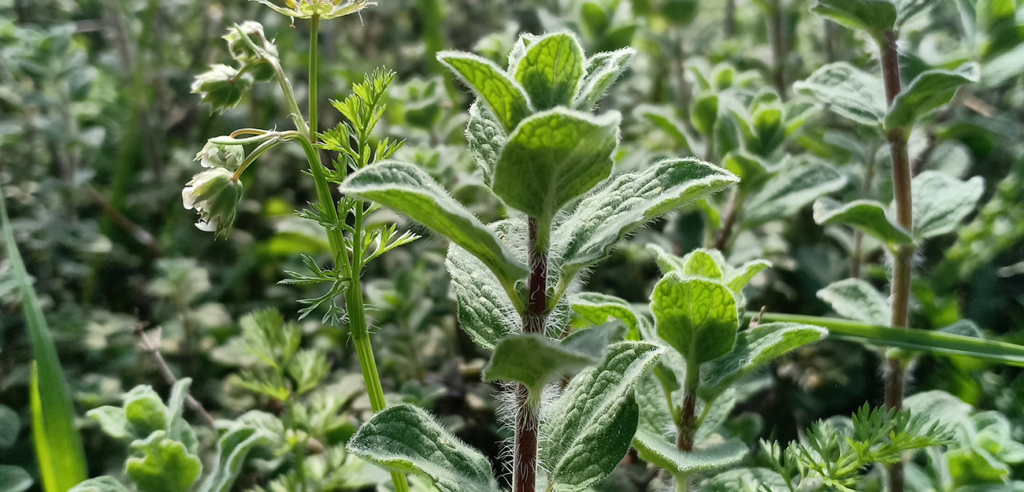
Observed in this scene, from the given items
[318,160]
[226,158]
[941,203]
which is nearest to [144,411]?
[226,158]

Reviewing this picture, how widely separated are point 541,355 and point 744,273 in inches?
19.7

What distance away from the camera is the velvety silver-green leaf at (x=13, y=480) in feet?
4.75

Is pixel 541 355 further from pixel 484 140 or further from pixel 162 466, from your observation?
pixel 162 466

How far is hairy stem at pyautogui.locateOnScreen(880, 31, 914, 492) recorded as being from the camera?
153 cm

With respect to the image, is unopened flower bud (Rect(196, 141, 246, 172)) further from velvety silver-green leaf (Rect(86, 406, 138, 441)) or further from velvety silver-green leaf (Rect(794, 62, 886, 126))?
velvety silver-green leaf (Rect(794, 62, 886, 126))

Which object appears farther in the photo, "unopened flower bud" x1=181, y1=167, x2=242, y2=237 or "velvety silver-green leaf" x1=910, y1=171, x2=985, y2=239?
"velvety silver-green leaf" x1=910, y1=171, x2=985, y2=239

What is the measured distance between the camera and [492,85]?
92 centimetres

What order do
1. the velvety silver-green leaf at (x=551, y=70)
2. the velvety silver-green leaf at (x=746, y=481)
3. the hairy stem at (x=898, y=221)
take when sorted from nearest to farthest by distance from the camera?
1. the velvety silver-green leaf at (x=551, y=70)
2. the velvety silver-green leaf at (x=746, y=481)
3. the hairy stem at (x=898, y=221)

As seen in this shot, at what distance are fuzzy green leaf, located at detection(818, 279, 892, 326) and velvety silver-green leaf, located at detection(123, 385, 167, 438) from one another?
1435mm

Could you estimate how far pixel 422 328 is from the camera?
2.28 metres

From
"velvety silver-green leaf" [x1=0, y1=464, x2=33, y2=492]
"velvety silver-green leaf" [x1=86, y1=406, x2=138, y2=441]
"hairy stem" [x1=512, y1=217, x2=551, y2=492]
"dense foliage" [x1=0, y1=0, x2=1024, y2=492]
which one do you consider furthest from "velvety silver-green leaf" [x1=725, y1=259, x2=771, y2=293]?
"velvety silver-green leaf" [x1=0, y1=464, x2=33, y2=492]

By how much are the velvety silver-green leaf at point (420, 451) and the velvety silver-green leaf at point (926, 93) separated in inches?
42.6

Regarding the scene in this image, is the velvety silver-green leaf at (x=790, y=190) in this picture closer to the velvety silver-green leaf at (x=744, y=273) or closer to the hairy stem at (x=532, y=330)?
the velvety silver-green leaf at (x=744, y=273)

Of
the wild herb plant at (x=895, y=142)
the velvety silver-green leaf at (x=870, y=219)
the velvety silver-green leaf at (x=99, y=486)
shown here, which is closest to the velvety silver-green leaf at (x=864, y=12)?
the wild herb plant at (x=895, y=142)
